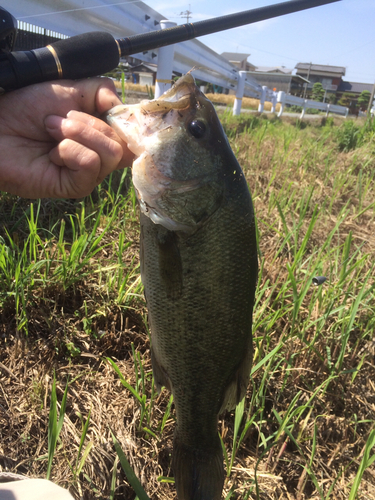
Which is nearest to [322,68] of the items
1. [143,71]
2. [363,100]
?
[363,100]

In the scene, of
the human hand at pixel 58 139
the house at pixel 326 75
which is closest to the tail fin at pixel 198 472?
the human hand at pixel 58 139

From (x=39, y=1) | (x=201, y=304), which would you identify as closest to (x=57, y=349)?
(x=201, y=304)

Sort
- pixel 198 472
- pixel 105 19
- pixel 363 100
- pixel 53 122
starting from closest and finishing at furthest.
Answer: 1. pixel 53 122
2. pixel 198 472
3. pixel 105 19
4. pixel 363 100

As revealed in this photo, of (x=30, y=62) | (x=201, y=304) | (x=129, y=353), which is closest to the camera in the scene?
(x=30, y=62)

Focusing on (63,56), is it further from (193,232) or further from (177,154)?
(193,232)

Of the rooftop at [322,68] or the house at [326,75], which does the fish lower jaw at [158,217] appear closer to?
the house at [326,75]

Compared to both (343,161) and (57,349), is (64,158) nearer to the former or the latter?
(57,349)

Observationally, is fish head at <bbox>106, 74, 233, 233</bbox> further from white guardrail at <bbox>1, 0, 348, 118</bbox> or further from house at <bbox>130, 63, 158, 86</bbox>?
house at <bbox>130, 63, 158, 86</bbox>
